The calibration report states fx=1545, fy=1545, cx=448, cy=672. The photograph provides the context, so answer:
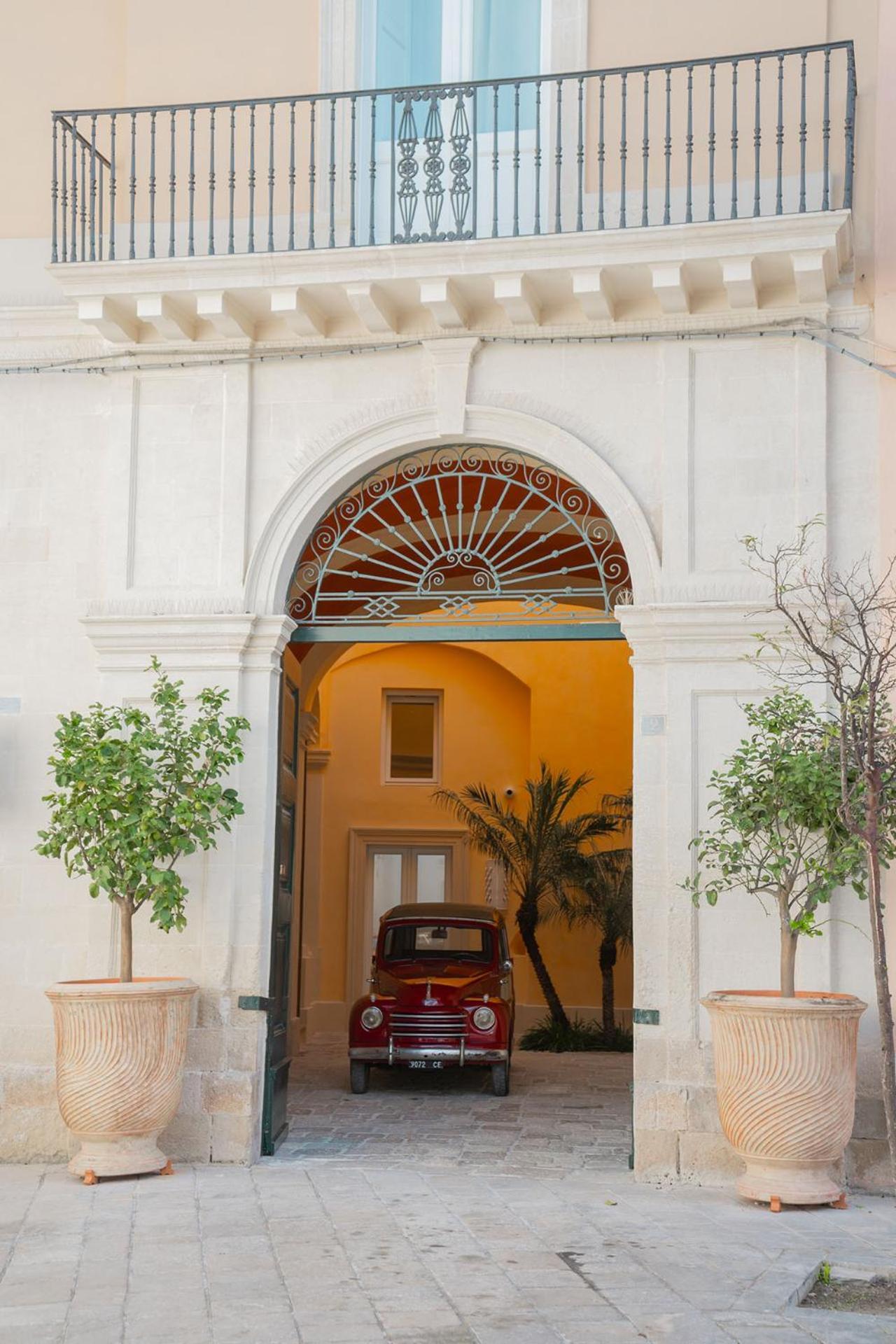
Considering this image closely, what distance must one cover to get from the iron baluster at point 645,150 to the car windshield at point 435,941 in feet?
23.1

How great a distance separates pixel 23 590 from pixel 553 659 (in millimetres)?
9663

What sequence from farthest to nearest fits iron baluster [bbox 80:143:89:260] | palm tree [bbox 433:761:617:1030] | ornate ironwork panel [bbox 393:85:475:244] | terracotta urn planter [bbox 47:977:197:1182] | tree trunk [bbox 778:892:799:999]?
palm tree [bbox 433:761:617:1030] < iron baluster [bbox 80:143:89:260] < ornate ironwork panel [bbox 393:85:475:244] < terracotta urn planter [bbox 47:977:197:1182] < tree trunk [bbox 778:892:799:999]

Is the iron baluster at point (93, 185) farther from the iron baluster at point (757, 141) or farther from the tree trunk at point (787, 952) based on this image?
the tree trunk at point (787, 952)

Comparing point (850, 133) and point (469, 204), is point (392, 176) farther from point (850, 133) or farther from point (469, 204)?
point (850, 133)

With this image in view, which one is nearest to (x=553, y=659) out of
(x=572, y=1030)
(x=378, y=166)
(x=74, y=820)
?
(x=572, y=1030)

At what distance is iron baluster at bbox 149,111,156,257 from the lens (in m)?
8.95

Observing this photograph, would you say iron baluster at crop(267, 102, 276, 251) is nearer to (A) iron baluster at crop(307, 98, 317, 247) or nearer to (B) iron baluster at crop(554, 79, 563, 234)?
(A) iron baluster at crop(307, 98, 317, 247)

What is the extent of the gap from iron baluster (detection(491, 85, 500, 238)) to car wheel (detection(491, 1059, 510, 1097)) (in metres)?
6.45

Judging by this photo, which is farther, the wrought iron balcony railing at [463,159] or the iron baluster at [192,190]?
the iron baluster at [192,190]

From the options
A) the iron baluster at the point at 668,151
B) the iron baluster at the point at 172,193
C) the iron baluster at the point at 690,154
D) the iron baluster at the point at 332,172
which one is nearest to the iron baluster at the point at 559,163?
the iron baluster at the point at 668,151

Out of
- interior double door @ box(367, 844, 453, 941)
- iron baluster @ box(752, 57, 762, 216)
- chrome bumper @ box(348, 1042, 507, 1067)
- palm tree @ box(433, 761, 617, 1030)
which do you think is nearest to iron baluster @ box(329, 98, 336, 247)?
iron baluster @ box(752, 57, 762, 216)

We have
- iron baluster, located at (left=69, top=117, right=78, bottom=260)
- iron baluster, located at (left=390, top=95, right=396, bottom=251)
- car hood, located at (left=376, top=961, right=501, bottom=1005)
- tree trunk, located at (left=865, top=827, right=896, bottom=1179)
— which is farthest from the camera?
car hood, located at (left=376, top=961, right=501, bottom=1005)

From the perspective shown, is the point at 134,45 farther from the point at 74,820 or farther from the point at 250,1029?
the point at 250,1029

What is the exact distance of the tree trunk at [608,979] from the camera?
16.3 metres
